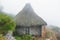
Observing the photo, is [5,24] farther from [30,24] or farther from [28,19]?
[28,19]

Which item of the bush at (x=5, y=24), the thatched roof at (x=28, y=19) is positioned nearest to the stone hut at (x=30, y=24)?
the thatched roof at (x=28, y=19)

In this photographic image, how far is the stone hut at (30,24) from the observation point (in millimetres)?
20641

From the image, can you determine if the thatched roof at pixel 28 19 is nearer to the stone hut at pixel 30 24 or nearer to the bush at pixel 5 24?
the stone hut at pixel 30 24

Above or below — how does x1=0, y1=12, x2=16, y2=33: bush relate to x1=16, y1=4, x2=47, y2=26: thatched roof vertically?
below

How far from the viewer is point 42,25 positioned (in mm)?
21125

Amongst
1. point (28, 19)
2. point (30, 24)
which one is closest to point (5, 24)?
point (30, 24)

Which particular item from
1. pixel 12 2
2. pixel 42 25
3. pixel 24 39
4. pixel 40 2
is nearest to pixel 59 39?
pixel 42 25

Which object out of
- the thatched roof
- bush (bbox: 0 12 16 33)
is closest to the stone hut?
the thatched roof

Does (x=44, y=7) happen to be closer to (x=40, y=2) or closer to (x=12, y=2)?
(x=40, y=2)

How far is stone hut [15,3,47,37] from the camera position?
67.7 feet

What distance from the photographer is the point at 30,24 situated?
20.7 meters

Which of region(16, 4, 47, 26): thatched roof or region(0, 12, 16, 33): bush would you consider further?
region(16, 4, 47, 26): thatched roof

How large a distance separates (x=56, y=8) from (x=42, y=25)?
1500 centimetres

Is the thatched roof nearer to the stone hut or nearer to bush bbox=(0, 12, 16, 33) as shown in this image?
the stone hut
